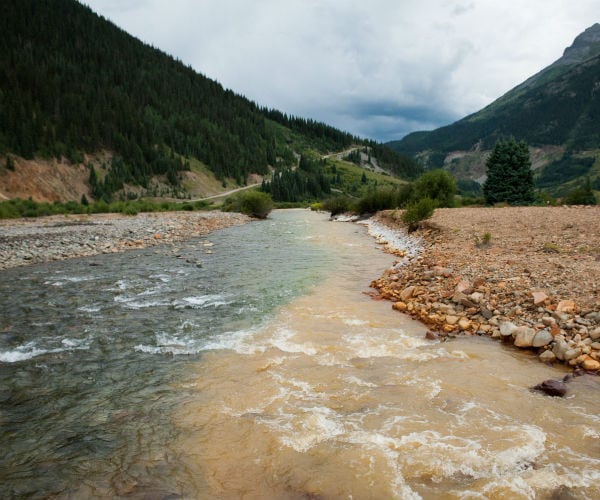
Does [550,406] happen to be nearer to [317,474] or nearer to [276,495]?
[317,474]

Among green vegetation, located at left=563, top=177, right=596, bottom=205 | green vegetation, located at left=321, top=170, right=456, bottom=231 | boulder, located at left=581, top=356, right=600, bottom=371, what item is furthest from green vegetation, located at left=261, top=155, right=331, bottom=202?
boulder, located at left=581, top=356, right=600, bottom=371

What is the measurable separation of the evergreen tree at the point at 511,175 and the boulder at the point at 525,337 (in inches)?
1798

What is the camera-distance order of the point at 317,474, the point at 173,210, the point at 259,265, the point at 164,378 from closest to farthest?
1. the point at 317,474
2. the point at 164,378
3. the point at 259,265
4. the point at 173,210

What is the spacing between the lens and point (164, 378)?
334 inches

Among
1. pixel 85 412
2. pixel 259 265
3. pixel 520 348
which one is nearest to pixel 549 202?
pixel 259 265

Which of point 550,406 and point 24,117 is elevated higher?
point 24,117

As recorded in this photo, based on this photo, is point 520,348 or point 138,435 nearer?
point 138,435

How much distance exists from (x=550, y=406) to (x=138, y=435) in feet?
24.0

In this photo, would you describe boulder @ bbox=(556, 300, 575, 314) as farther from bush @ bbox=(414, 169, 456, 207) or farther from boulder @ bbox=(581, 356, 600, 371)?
bush @ bbox=(414, 169, 456, 207)

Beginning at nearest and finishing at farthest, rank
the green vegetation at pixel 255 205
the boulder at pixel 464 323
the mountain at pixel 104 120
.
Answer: the boulder at pixel 464 323 → the green vegetation at pixel 255 205 → the mountain at pixel 104 120

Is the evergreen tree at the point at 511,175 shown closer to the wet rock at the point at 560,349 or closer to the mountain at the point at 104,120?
the wet rock at the point at 560,349

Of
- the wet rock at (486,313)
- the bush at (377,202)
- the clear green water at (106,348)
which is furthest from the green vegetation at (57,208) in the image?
the wet rock at (486,313)

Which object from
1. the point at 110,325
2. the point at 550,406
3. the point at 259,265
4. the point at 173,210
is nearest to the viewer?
the point at 550,406

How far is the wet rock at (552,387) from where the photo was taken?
288 inches
